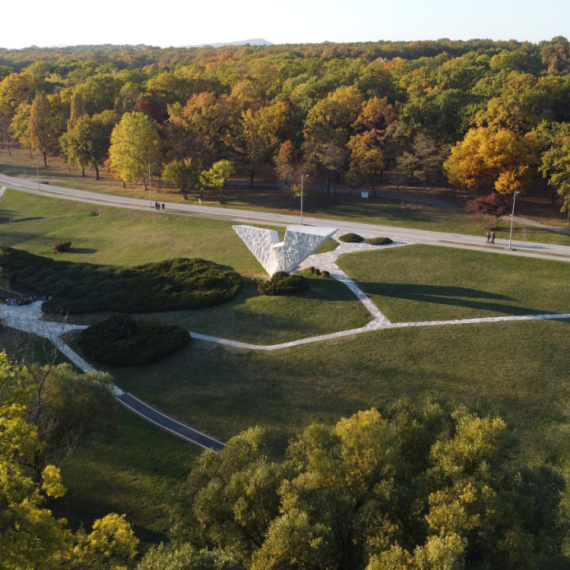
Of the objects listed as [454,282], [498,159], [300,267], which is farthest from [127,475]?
[498,159]

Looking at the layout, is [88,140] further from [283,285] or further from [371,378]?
[371,378]

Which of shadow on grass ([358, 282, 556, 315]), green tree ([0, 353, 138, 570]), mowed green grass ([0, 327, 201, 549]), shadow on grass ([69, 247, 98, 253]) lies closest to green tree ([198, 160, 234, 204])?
shadow on grass ([69, 247, 98, 253])

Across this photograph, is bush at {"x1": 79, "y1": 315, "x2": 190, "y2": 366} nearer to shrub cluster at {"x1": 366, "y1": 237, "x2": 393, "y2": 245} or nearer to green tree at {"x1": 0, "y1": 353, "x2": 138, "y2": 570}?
green tree at {"x1": 0, "y1": 353, "x2": 138, "y2": 570}

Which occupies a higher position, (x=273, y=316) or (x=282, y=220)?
(x=282, y=220)

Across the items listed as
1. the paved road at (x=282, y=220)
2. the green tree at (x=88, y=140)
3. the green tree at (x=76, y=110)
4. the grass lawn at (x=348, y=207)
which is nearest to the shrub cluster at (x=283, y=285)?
the paved road at (x=282, y=220)

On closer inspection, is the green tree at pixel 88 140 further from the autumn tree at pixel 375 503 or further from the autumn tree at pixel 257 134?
the autumn tree at pixel 375 503

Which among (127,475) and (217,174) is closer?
(127,475)

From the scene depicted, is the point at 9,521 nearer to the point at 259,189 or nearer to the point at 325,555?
the point at 325,555
